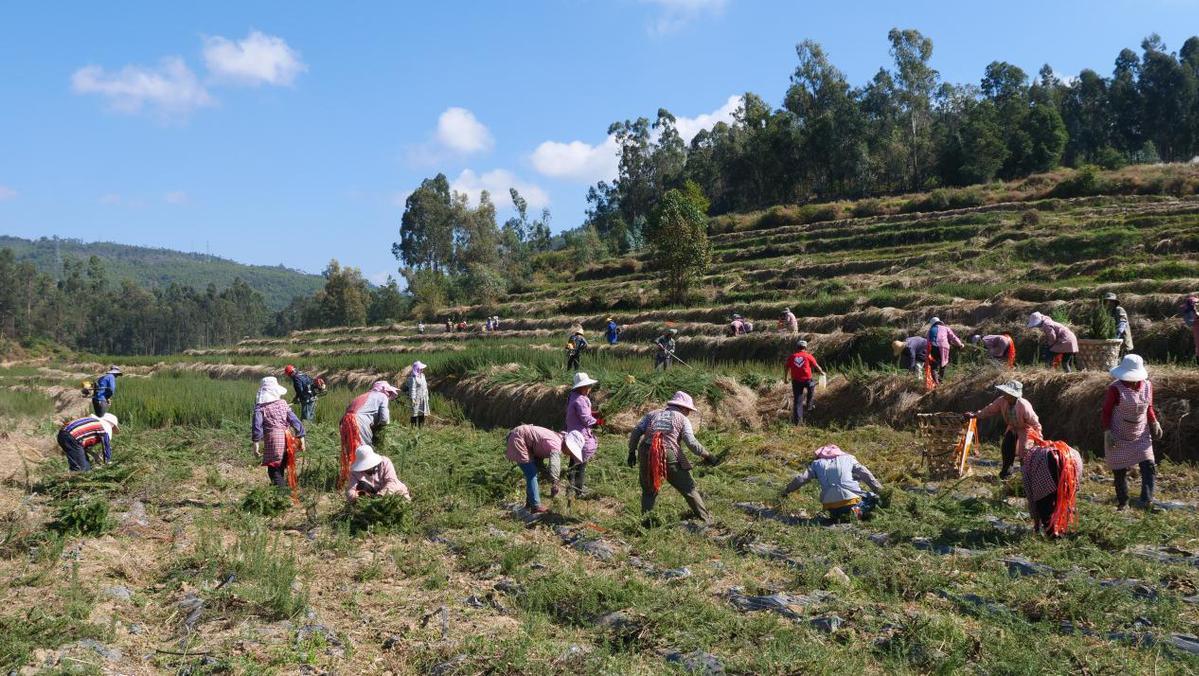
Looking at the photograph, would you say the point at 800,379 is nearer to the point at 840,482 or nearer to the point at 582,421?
the point at 582,421

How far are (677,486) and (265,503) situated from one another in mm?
4175

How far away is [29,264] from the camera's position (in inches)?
3474

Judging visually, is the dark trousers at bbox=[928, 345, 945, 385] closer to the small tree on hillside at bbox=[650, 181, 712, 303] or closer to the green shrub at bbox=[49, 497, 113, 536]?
the green shrub at bbox=[49, 497, 113, 536]

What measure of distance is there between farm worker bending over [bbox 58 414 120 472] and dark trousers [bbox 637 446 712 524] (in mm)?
6616

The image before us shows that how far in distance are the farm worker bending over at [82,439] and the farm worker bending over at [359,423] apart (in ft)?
9.44

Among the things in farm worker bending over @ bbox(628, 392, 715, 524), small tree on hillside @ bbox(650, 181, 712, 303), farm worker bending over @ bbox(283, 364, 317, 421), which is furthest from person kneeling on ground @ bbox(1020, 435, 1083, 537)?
small tree on hillside @ bbox(650, 181, 712, 303)

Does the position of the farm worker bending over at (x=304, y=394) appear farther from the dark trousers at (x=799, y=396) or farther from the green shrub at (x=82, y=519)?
the dark trousers at (x=799, y=396)

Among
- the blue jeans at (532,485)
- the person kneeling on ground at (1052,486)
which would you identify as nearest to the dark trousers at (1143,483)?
the person kneeling on ground at (1052,486)

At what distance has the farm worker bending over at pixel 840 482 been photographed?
284 inches

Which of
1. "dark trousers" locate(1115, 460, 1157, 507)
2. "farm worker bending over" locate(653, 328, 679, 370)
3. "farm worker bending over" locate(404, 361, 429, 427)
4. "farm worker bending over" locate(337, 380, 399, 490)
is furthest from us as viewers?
"farm worker bending over" locate(653, 328, 679, 370)

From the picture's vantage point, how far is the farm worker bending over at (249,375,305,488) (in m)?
8.75

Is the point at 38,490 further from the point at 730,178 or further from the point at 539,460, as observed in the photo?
the point at 730,178

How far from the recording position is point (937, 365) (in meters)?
13.4

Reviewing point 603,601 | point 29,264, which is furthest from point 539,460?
point 29,264
